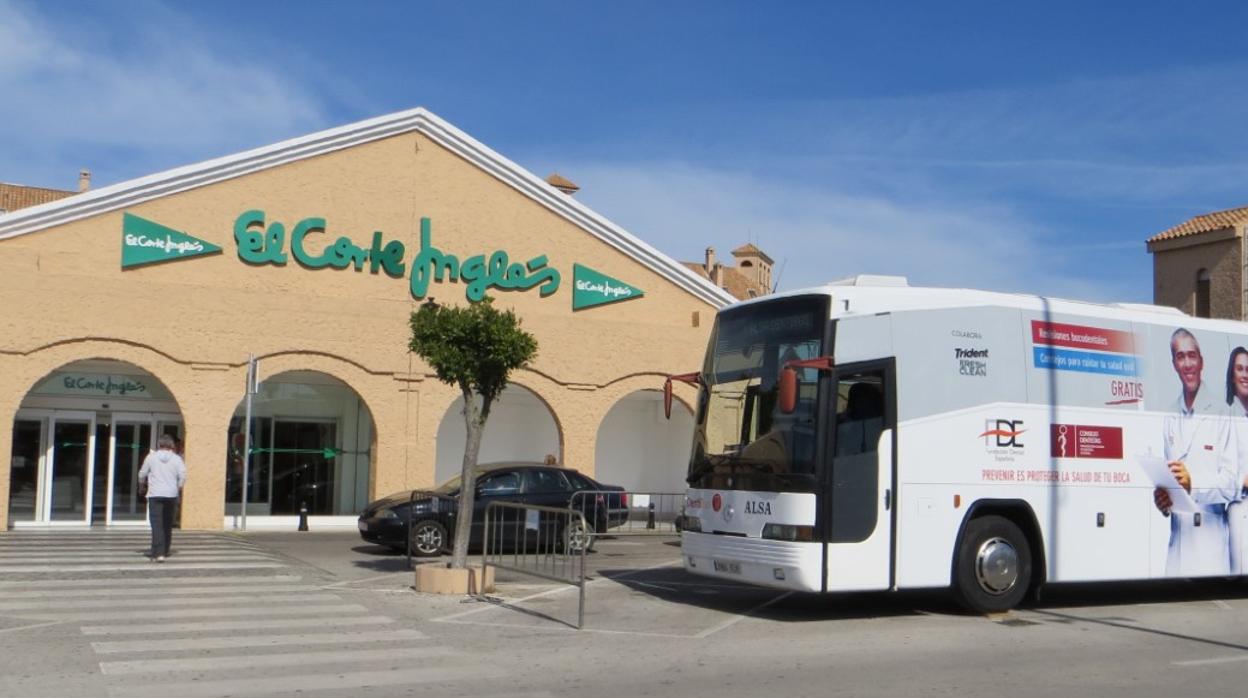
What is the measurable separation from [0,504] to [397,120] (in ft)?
34.4

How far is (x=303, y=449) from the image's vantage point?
1050 inches

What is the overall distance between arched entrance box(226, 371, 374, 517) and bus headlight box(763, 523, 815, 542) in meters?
14.9

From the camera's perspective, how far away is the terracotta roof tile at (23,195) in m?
47.3

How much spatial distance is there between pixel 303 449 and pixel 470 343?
13153 mm

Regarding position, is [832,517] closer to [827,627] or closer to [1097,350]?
[827,627]

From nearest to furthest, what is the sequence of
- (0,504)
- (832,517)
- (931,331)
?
(832,517) < (931,331) < (0,504)

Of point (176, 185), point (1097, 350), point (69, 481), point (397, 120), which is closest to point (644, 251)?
point (397, 120)

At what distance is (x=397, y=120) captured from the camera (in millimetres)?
25453

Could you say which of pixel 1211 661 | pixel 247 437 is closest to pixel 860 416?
pixel 1211 661

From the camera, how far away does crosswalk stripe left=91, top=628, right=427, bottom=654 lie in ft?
33.2

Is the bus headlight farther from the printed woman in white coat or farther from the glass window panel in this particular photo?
the glass window panel

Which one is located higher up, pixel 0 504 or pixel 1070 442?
pixel 1070 442

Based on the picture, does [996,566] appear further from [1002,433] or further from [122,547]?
[122,547]

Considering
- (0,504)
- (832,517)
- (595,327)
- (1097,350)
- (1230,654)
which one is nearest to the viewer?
(1230,654)
